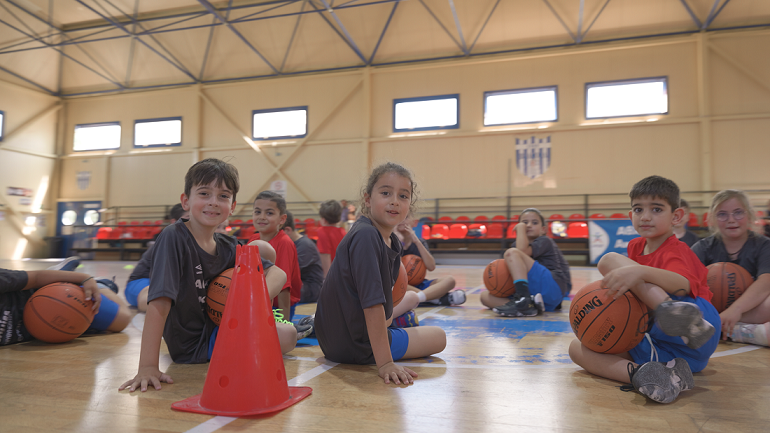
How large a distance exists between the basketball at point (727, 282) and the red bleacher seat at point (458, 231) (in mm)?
8501

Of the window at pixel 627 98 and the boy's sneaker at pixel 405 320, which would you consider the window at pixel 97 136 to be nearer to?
the window at pixel 627 98

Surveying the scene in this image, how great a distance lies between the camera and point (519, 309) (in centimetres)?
386

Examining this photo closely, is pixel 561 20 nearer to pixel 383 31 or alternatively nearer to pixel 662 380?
pixel 383 31

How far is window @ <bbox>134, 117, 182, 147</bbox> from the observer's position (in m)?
14.7

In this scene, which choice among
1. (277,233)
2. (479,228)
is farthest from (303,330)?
(479,228)

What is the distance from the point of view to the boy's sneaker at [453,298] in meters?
4.56

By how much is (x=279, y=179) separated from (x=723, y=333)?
39.6ft

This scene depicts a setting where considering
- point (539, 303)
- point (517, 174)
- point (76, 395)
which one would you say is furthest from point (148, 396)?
point (517, 174)

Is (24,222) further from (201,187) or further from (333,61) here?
(201,187)

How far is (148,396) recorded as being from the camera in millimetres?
1790

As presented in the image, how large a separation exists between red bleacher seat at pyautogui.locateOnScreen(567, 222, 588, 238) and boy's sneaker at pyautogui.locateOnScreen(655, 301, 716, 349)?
9594 mm

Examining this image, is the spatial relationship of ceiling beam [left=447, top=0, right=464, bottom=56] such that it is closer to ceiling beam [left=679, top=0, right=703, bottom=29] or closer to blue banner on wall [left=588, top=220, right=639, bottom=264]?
ceiling beam [left=679, top=0, right=703, bottom=29]

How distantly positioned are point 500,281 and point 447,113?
9043 millimetres

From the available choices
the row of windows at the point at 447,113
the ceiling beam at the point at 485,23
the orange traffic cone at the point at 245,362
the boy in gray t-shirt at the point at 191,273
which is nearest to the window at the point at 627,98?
the row of windows at the point at 447,113
